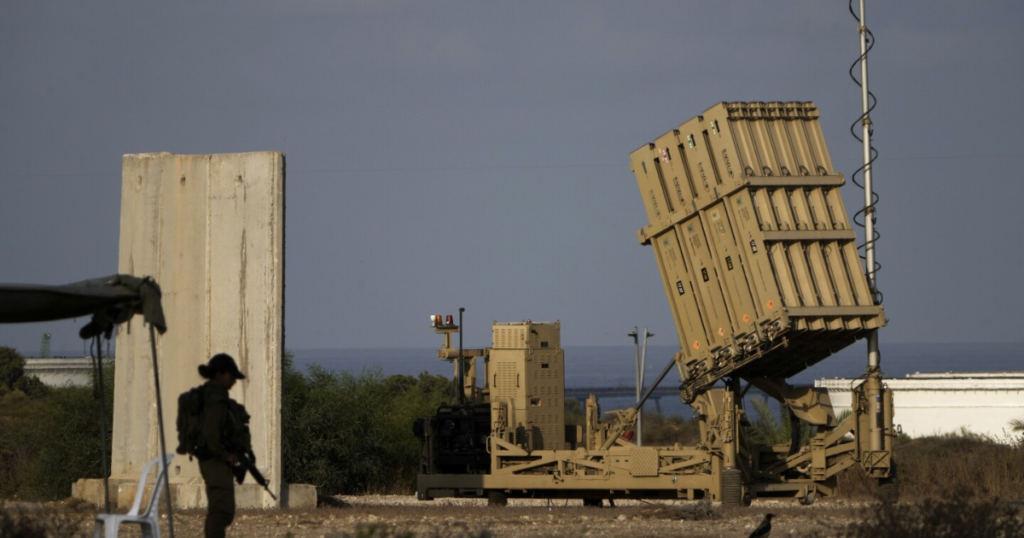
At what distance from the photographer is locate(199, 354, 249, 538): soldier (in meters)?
8.65

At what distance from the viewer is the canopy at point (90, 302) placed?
847 cm

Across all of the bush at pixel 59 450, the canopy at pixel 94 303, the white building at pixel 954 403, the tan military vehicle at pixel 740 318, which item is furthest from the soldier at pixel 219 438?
the white building at pixel 954 403

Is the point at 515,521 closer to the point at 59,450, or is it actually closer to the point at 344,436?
the point at 344,436

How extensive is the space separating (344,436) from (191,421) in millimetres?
15234

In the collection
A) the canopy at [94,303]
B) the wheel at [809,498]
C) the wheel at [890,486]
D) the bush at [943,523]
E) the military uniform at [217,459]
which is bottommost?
the wheel at [809,498]

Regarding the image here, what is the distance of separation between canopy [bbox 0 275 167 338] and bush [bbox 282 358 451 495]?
44.5 feet

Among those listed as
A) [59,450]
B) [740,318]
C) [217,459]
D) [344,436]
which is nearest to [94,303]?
[217,459]

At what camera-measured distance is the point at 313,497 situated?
15422 millimetres

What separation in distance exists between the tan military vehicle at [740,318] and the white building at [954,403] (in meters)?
23.6

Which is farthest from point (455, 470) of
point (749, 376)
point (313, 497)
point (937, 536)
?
point (937, 536)

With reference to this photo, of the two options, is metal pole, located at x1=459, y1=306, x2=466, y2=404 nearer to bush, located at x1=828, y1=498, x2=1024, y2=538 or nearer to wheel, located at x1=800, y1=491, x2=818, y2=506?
wheel, located at x1=800, y1=491, x2=818, y2=506

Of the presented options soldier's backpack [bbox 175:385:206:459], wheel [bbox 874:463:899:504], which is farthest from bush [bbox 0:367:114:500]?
soldier's backpack [bbox 175:385:206:459]

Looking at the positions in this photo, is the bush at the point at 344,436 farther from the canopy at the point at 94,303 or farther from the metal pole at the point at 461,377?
the canopy at the point at 94,303

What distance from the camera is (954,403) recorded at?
138 feet
